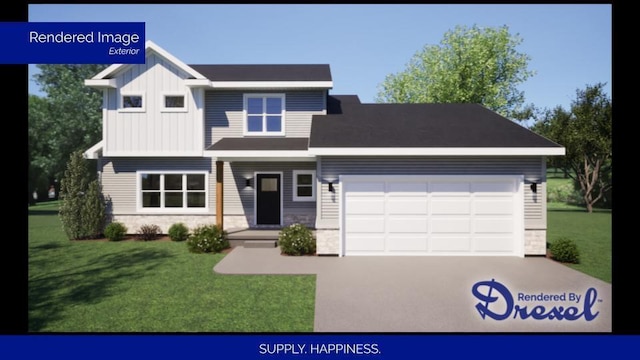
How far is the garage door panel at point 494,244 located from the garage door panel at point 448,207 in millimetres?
959

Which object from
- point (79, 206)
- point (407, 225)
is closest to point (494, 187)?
point (407, 225)

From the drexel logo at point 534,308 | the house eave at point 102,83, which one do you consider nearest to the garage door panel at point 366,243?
the drexel logo at point 534,308

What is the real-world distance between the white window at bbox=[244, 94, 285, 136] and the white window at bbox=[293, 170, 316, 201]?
1.99 m

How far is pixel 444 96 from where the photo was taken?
2992cm

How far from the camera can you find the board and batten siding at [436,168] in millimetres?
11625

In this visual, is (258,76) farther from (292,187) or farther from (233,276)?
(233,276)

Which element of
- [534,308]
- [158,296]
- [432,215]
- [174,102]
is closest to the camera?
[534,308]

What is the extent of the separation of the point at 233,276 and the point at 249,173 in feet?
22.2

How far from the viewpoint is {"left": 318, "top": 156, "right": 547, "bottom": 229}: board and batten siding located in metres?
11.6

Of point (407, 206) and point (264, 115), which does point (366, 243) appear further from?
point (264, 115)

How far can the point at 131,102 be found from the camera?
50.6 feet

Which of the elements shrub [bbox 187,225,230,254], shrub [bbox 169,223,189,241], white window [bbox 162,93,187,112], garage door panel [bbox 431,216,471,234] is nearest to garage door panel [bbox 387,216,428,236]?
garage door panel [bbox 431,216,471,234]

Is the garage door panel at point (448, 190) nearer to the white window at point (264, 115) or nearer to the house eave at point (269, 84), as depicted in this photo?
the house eave at point (269, 84)

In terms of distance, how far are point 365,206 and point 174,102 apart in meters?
9.07
